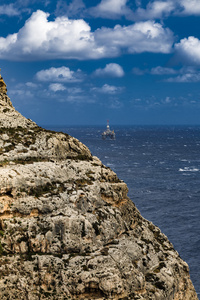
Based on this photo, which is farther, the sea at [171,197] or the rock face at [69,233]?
the sea at [171,197]

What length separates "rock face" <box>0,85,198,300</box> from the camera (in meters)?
30.4

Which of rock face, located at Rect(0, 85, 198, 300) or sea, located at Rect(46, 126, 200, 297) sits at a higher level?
rock face, located at Rect(0, 85, 198, 300)

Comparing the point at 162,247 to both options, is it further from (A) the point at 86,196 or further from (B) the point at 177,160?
(B) the point at 177,160

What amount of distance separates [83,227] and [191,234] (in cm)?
5595

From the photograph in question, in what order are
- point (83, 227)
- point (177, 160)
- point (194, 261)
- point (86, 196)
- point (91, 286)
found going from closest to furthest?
1. point (91, 286)
2. point (83, 227)
3. point (86, 196)
4. point (194, 261)
5. point (177, 160)

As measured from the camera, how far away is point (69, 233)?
107ft

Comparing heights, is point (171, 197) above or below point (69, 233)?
below

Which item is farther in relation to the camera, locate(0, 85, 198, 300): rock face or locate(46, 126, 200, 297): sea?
locate(46, 126, 200, 297): sea

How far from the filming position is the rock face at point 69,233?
30.4m

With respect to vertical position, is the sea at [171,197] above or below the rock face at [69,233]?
below

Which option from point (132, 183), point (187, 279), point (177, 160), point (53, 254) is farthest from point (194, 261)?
point (177, 160)

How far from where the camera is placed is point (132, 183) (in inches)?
5167

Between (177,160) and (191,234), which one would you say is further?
(177,160)

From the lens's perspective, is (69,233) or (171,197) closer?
(69,233)
